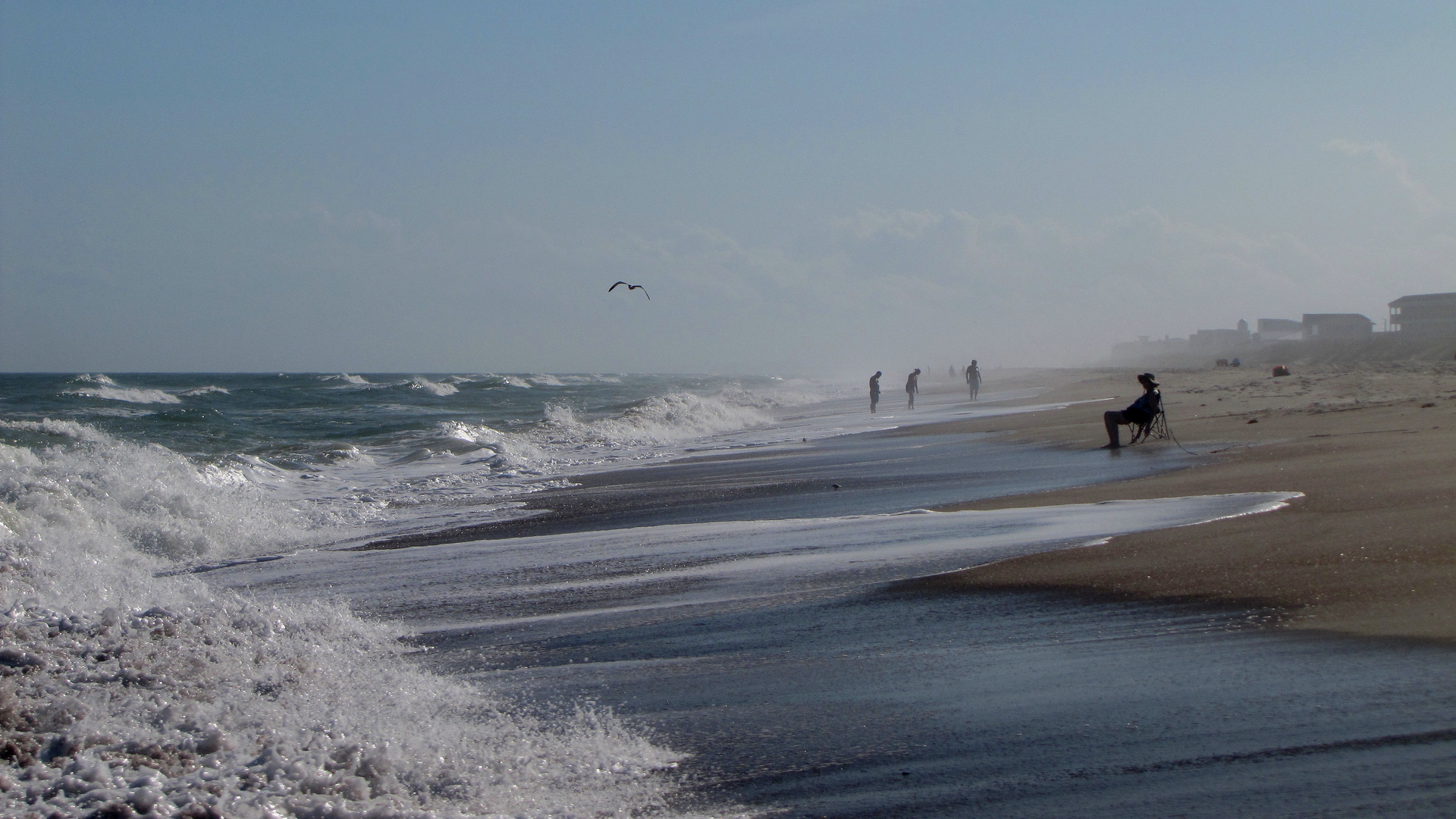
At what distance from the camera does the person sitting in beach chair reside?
14.0 metres

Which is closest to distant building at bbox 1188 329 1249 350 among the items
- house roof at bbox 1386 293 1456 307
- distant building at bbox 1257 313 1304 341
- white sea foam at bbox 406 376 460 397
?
distant building at bbox 1257 313 1304 341

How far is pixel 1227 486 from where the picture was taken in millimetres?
9094

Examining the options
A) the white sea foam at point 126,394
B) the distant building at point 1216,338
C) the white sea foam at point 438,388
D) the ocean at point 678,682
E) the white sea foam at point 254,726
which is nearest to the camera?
the white sea foam at point 254,726

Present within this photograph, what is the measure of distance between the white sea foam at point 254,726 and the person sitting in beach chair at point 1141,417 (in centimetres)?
1113

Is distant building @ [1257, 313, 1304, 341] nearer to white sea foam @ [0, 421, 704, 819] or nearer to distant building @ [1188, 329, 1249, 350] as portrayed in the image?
distant building @ [1188, 329, 1249, 350]

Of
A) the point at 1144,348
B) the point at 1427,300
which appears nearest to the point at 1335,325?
the point at 1427,300

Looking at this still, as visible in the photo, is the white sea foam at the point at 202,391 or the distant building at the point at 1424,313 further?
the distant building at the point at 1424,313

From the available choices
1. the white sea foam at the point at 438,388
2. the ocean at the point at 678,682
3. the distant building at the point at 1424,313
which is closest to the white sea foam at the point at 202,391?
the white sea foam at the point at 438,388

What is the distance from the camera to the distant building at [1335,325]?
273 feet

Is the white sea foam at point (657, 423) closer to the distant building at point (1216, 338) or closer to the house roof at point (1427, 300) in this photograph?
the house roof at point (1427, 300)

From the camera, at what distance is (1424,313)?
236ft

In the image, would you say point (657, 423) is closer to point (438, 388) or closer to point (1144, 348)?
point (438, 388)

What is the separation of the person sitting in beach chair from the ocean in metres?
5.37

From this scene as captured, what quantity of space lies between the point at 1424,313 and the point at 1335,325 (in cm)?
1223
